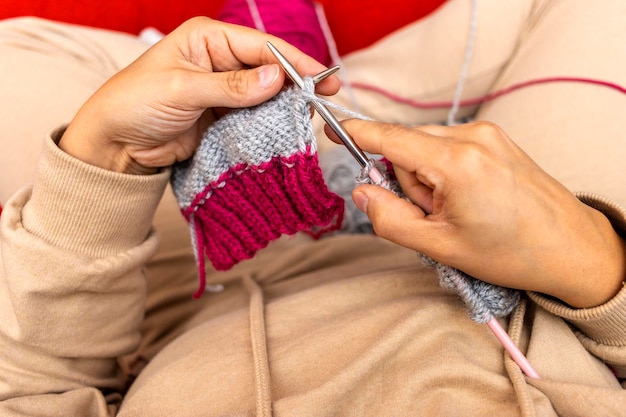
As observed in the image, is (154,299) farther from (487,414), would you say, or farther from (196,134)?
(487,414)

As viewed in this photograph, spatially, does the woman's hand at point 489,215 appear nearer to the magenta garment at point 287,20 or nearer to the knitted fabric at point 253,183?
the knitted fabric at point 253,183

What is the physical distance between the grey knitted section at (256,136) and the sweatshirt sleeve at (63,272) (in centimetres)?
9

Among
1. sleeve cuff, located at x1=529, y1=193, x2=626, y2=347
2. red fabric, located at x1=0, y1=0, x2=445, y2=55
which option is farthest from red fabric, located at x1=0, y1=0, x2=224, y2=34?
sleeve cuff, located at x1=529, y1=193, x2=626, y2=347

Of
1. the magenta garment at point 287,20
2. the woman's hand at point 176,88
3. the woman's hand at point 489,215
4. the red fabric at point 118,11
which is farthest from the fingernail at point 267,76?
the red fabric at point 118,11

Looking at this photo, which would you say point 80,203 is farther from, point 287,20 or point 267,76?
point 287,20

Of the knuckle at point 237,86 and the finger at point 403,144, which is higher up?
the knuckle at point 237,86

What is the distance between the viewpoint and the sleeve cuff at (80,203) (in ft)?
2.30

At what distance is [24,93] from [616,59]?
0.98 metres

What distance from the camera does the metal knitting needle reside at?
604 millimetres

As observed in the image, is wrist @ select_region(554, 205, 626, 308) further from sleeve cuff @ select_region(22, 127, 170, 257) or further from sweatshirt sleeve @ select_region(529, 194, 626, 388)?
sleeve cuff @ select_region(22, 127, 170, 257)

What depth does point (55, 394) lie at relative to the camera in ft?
2.41

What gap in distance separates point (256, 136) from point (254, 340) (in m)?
0.27

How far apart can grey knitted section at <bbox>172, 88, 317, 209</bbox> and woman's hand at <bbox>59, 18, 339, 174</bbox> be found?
2cm

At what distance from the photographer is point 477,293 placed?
0.62m
